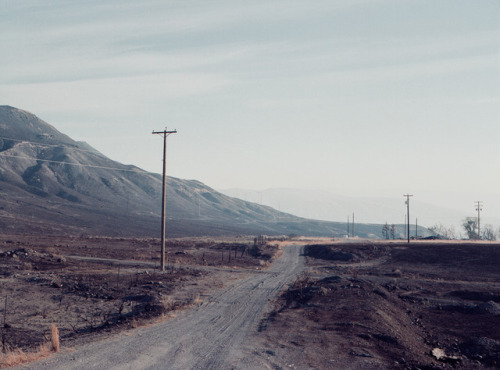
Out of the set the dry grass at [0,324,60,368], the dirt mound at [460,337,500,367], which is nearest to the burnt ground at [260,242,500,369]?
the dirt mound at [460,337,500,367]

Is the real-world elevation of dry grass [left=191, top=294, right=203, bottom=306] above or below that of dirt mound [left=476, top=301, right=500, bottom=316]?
above

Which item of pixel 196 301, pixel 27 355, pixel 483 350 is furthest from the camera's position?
pixel 196 301

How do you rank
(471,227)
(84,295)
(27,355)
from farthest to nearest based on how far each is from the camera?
(471,227) → (84,295) → (27,355)

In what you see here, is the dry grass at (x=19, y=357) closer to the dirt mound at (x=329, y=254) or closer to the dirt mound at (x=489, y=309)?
the dirt mound at (x=489, y=309)

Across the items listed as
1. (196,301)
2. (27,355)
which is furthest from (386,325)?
(27,355)

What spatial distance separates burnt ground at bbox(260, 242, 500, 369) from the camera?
1559 centimetres

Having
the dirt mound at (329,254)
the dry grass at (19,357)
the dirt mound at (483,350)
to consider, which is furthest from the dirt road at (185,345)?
the dirt mound at (329,254)

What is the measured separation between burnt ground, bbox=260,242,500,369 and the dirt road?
0.97 meters

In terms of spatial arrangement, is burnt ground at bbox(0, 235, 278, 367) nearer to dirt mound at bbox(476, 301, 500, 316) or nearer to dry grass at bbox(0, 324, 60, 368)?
dry grass at bbox(0, 324, 60, 368)

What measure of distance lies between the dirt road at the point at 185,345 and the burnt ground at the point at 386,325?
0.97m

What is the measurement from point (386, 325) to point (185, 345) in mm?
9058

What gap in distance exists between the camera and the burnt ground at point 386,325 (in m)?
15.6

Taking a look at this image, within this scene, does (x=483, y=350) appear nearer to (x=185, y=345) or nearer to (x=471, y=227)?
(x=185, y=345)

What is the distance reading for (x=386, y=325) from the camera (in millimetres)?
20234
